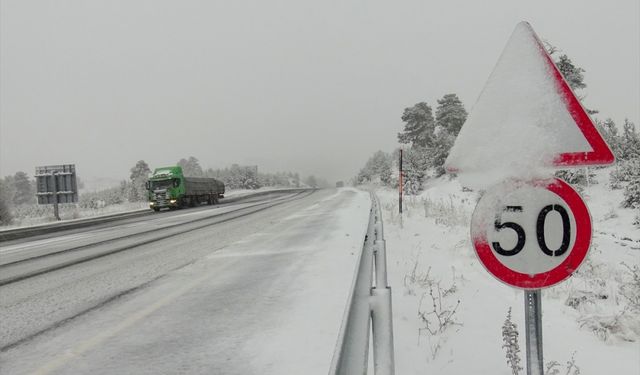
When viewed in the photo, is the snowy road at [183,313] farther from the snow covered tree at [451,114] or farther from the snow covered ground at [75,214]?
the snow covered tree at [451,114]

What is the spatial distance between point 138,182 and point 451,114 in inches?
2175

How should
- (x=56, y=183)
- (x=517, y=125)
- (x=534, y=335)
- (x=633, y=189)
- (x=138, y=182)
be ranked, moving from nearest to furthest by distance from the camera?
(x=534, y=335) → (x=517, y=125) → (x=633, y=189) → (x=56, y=183) → (x=138, y=182)

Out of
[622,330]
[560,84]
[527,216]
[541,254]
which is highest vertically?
[560,84]

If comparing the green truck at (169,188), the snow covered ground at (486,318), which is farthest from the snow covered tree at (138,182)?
the snow covered ground at (486,318)

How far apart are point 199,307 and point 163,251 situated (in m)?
4.97

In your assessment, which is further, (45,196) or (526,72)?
(45,196)

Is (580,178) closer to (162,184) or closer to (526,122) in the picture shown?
(162,184)

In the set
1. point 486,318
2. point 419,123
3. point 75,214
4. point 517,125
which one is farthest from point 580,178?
point 419,123

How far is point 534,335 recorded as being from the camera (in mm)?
2131

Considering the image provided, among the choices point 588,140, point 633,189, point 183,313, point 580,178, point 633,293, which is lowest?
point 633,293

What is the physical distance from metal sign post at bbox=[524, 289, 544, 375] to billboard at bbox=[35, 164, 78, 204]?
25890mm

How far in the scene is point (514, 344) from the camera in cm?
286

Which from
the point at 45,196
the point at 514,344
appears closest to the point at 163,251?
the point at 514,344

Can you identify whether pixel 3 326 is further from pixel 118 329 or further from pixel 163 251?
pixel 163 251
